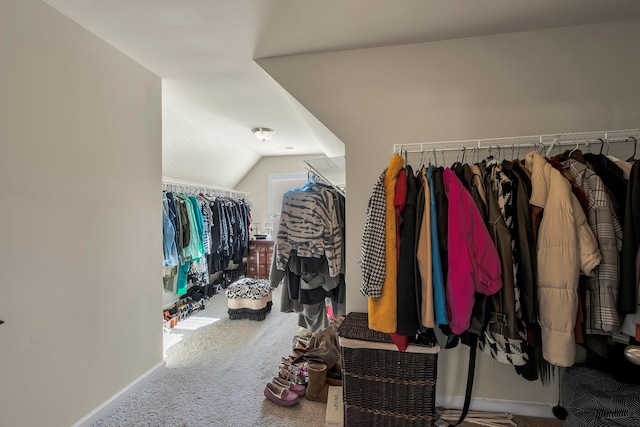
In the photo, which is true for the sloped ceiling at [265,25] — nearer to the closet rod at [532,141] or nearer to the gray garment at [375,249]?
the closet rod at [532,141]

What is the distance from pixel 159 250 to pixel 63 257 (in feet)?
2.60

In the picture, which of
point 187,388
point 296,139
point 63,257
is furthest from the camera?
point 296,139

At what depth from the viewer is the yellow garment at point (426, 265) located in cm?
136

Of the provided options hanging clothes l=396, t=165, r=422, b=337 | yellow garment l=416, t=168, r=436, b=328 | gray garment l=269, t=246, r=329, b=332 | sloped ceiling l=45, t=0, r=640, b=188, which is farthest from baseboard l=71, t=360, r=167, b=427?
sloped ceiling l=45, t=0, r=640, b=188

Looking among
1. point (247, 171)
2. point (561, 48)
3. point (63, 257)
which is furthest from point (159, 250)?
point (247, 171)

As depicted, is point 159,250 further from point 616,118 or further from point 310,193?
point 616,118

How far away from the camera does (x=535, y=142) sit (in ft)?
5.88

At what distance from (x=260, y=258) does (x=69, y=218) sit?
380 cm

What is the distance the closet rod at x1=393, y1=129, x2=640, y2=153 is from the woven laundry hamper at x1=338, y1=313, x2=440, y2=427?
111cm

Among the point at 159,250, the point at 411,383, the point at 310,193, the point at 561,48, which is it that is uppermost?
the point at 561,48

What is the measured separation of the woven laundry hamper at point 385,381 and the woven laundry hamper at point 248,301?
2.10 m

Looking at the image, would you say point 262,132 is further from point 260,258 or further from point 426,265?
point 426,265

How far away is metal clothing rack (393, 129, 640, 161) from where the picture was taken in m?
1.65

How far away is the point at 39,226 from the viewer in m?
1.57
